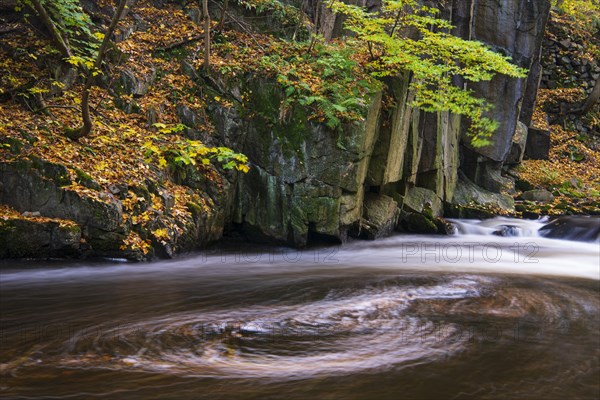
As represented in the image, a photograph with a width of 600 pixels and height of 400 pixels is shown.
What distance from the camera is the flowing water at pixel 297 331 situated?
357 cm

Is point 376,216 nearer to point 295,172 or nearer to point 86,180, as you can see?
point 295,172

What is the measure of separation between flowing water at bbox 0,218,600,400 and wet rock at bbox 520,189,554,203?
8733 mm

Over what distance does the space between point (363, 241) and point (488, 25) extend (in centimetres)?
1065

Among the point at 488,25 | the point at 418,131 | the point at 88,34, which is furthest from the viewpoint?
the point at 488,25

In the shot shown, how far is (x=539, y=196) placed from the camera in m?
17.4

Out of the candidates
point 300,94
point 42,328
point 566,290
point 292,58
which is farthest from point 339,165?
point 42,328

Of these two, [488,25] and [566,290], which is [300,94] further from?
[488,25]

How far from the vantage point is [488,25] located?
17.2m

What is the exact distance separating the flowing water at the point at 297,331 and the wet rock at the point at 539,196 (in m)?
8.73

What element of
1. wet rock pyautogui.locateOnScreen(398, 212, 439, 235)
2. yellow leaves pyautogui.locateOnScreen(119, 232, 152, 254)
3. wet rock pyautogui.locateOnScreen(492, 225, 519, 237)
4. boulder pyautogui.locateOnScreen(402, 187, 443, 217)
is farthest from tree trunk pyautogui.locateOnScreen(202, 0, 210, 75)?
wet rock pyautogui.locateOnScreen(492, 225, 519, 237)

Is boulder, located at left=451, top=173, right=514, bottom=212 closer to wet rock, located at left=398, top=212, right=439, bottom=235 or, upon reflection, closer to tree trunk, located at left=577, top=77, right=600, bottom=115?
wet rock, located at left=398, top=212, right=439, bottom=235

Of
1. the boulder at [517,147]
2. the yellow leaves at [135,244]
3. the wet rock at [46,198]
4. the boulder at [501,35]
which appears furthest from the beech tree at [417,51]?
the boulder at [517,147]

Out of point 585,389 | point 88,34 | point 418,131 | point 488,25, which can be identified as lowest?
point 585,389

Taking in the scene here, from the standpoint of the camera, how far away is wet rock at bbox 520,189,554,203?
17.3 meters
